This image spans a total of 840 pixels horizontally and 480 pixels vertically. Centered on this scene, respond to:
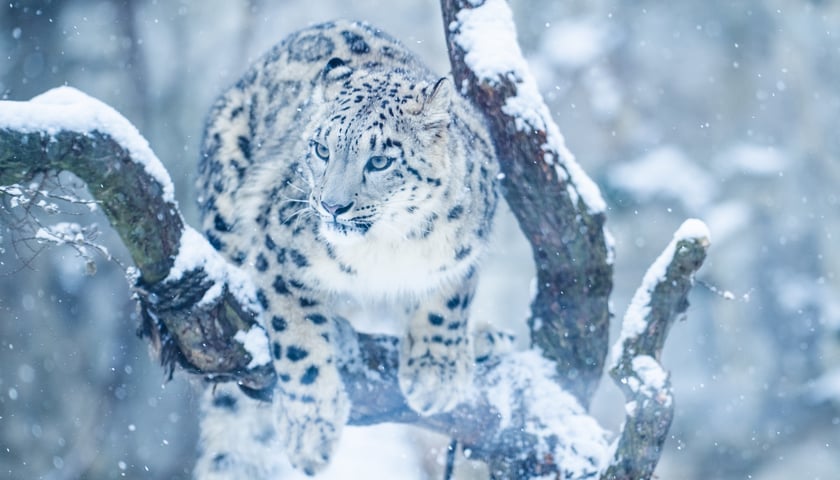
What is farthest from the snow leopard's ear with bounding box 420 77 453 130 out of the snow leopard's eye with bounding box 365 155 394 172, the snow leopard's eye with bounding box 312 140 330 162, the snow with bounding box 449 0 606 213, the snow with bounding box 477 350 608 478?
the snow with bounding box 477 350 608 478

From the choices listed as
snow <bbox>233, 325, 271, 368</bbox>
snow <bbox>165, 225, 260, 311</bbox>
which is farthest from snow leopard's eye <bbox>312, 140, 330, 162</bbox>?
snow <bbox>233, 325, 271, 368</bbox>

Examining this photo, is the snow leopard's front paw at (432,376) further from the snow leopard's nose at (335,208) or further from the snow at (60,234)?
the snow at (60,234)

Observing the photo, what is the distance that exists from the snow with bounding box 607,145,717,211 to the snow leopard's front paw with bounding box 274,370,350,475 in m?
7.05

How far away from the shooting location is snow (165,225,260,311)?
343 centimetres

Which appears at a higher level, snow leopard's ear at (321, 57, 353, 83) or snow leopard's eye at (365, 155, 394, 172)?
snow leopard's ear at (321, 57, 353, 83)

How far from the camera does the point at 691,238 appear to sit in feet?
12.3

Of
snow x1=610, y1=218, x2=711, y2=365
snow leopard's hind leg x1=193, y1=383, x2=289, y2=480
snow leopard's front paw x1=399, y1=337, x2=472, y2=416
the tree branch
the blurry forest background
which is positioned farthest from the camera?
the blurry forest background

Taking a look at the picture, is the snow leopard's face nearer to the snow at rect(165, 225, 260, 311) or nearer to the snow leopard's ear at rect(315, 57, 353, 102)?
the snow leopard's ear at rect(315, 57, 353, 102)

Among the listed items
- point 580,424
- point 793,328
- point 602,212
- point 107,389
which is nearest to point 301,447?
point 580,424

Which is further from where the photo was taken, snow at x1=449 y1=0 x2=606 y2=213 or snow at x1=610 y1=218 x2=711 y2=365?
snow at x1=449 y1=0 x2=606 y2=213

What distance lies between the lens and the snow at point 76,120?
3023 mm

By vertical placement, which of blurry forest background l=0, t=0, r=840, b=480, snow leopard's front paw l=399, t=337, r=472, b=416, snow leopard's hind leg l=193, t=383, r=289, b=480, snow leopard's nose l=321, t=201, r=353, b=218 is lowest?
snow leopard's hind leg l=193, t=383, r=289, b=480

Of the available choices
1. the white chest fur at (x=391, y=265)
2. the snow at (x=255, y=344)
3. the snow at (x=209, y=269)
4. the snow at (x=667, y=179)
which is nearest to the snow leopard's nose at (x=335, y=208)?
the white chest fur at (x=391, y=265)

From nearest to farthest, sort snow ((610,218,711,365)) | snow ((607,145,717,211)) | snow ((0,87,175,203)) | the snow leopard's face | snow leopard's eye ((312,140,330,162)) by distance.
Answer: snow ((0,87,175,203))
the snow leopard's face
snow leopard's eye ((312,140,330,162))
snow ((610,218,711,365))
snow ((607,145,717,211))
